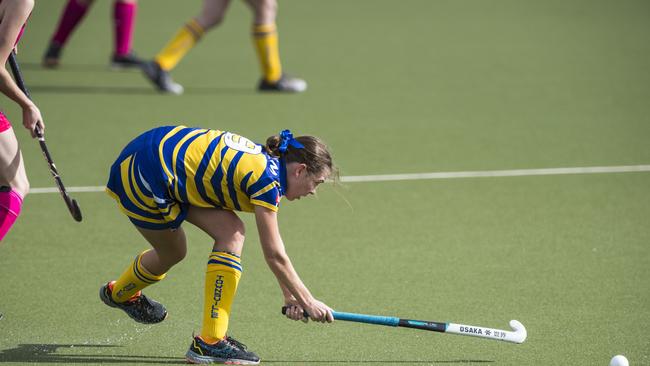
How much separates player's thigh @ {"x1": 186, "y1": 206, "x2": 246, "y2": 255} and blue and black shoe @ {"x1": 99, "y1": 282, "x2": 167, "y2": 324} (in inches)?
21.3

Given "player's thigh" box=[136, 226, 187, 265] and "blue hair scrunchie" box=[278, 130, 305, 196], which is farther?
"player's thigh" box=[136, 226, 187, 265]

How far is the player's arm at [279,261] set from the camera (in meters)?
3.64

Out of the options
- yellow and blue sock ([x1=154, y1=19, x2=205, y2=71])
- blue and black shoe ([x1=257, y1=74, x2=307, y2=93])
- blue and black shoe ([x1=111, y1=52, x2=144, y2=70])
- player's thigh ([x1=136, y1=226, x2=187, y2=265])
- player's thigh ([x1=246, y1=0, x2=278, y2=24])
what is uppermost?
player's thigh ([x1=246, y1=0, x2=278, y2=24])

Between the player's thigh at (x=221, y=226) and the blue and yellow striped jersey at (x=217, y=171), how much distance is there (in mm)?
49

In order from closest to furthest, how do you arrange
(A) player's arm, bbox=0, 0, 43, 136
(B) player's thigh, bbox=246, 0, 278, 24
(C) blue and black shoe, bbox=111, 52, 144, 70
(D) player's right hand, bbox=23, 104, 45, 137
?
(A) player's arm, bbox=0, 0, 43, 136, (D) player's right hand, bbox=23, 104, 45, 137, (B) player's thigh, bbox=246, 0, 278, 24, (C) blue and black shoe, bbox=111, 52, 144, 70

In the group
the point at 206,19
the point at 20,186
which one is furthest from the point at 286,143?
the point at 206,19

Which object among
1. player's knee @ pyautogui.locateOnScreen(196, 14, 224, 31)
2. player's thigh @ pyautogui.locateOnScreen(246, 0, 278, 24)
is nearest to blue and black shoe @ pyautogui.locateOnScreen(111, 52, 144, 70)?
player's knee @ pyautogui.locateOnScreen(196, 14, 224, 31)

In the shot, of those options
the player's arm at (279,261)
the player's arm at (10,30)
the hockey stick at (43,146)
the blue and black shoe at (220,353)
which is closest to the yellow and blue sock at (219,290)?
the blue and black shoe at (220,353)

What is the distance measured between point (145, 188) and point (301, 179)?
0.61m

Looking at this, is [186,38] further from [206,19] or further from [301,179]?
[301,179]

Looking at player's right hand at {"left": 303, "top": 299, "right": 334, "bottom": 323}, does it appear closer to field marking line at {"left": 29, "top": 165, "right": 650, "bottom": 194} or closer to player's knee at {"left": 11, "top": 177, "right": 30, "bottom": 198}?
player's knee at {"left": 11, "top": 177, "right": 30, "bottom": 198}

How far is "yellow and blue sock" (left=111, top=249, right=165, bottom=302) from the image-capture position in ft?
13.4

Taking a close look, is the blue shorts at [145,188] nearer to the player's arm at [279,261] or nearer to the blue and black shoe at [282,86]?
the player's arm at [279,261]

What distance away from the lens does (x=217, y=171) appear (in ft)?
12.2
